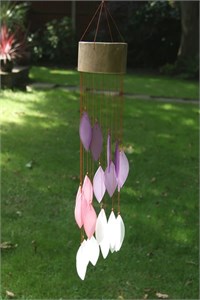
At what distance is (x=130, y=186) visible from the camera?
4867 mm

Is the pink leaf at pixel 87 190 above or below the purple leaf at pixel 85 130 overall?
below

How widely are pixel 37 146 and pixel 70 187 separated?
1181mm

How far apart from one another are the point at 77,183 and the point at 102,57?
319 centimetres

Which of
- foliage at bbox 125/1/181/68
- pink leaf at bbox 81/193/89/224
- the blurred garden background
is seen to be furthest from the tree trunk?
pink leaf at bbox 81/193/89/224

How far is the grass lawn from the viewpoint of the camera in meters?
3.41

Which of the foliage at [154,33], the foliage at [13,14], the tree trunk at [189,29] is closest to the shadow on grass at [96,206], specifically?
the foliage at [13,14]

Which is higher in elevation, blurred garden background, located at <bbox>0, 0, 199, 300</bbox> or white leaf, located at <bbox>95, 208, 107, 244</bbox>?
white leaf, located at <bbox>95, 208, 107, 244</bbox>

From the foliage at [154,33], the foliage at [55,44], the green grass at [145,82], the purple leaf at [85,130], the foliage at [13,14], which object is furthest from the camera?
the foliage at [154,33]

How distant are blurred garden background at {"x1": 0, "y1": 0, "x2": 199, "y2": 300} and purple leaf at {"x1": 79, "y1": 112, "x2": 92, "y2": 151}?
1.76 m

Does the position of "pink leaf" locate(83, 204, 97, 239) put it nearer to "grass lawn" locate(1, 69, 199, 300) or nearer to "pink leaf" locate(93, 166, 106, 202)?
"pink leaf" locate(93, 166, 106, 202)

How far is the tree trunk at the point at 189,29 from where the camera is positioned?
36.6 ft

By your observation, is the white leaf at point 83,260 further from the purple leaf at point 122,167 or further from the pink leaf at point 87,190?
the purple leaf at point 122,167

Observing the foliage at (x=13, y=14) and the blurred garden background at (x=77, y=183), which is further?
the foliage at (x=13, y=14)

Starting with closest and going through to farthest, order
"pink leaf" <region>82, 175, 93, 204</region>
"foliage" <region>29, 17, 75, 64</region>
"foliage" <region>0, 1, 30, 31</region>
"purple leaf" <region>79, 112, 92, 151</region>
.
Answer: "purple leaf" <region>79, 112, 92, 151</region> < "pink leaf" <region>82, 175, 93, 204</region> < "foliage" <region>0, 1, 30, 31</region> < "foliage" <region>29, 17, 75, 64</region>
